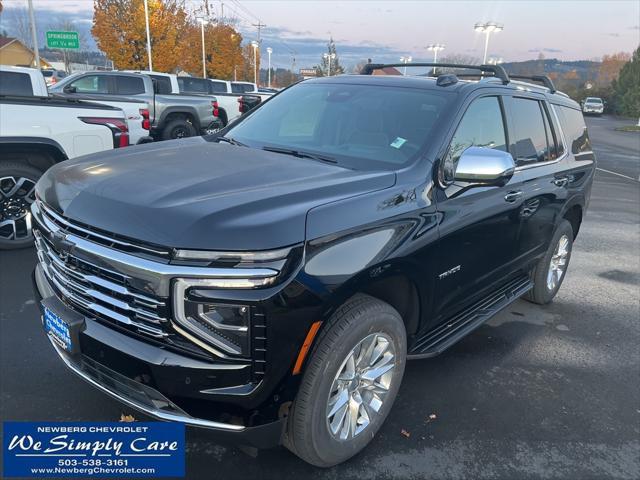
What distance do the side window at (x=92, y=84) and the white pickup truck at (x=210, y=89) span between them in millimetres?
1345

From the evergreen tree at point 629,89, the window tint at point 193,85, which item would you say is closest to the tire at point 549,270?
the window tint at point 193,85

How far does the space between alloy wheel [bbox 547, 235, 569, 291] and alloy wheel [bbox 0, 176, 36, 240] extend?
520 cm

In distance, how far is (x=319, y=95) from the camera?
3.86m

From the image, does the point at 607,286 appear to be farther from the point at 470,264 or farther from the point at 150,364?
the point at 150,364

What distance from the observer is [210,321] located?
79.6 inches

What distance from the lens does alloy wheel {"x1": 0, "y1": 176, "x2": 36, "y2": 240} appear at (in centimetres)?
538

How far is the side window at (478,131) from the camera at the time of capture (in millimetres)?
3077

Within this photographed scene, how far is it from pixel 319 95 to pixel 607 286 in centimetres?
402

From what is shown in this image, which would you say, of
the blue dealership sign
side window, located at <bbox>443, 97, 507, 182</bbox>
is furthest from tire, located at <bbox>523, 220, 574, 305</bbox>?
the blue dealership sign

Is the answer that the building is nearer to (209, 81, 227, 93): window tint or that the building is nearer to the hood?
(209, 81, 227, 93): window tint

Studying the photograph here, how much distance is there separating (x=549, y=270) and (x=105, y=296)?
401 cm

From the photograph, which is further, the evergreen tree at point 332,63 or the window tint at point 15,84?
the evergreen tree at point 332,63

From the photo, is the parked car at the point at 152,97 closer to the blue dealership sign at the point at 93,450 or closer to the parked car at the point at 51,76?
the blue dealership sign at the point at 93,450

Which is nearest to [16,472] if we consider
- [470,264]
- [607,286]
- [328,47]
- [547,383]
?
[470,264]
